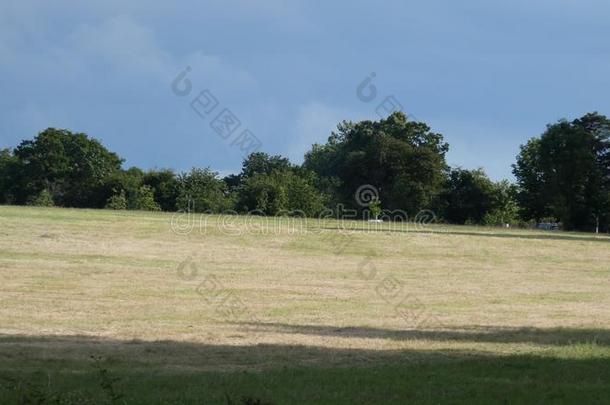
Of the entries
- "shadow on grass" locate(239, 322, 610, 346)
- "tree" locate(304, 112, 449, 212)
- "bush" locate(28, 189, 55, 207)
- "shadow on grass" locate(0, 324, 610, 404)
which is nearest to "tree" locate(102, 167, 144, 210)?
"bush" locate(28, 189, 55, 207)

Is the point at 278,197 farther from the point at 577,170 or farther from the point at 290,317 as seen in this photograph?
the point at 290,317

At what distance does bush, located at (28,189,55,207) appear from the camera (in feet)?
267

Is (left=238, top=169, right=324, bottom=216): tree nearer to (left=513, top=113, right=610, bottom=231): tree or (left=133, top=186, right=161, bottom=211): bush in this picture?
(left=133, top=186, right=161, bottom=211): bush

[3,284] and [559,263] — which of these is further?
[559,263]

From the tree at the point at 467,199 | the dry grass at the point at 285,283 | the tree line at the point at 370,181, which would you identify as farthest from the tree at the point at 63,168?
the tree at the point at 467,199

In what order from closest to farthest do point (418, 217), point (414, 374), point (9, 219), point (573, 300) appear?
point (414, 374), point (573, 300), point (9, 219), point (418, 217)

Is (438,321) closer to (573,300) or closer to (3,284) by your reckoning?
(573,300)

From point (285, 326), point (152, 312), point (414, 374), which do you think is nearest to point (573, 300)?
point (285, 326)

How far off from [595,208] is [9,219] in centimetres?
5718

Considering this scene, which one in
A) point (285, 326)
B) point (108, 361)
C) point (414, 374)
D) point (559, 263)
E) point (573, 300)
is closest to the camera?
point (414, 374)

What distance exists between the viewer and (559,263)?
4403 cm

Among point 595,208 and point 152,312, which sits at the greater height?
point 595,208

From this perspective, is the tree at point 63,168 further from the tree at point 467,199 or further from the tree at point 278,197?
the tree at point 467,199

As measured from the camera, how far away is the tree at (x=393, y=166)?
306 ft
